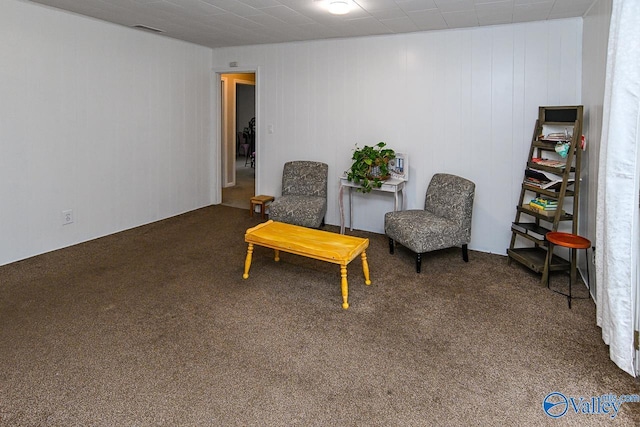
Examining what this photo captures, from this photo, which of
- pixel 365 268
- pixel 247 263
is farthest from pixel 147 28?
pixel 365 268

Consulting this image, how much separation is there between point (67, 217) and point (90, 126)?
0.96 meters

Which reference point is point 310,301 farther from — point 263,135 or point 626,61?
point 263,135

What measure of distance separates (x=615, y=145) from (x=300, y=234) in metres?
2.18

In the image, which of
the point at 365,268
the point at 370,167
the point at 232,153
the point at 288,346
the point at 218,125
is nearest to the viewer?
the point at 288,346

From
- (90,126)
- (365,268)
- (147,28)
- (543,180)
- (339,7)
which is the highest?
(147,28)

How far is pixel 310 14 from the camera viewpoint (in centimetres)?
379

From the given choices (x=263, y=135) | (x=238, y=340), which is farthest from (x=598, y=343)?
(x=263, y=135)

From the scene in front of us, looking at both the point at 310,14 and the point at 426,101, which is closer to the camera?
the point at 310,14

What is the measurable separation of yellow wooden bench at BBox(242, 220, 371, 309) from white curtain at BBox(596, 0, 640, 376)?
1.54 meters

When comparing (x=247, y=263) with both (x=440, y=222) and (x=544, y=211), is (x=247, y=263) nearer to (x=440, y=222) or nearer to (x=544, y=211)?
(x=440, y=222)

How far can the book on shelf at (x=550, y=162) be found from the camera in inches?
132

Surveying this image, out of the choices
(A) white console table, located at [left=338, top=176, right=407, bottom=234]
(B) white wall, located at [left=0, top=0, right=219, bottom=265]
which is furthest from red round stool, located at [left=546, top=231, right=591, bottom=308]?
(B) white wall, located at [left=0, top=0, right=219, bottom=265]
